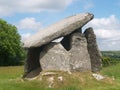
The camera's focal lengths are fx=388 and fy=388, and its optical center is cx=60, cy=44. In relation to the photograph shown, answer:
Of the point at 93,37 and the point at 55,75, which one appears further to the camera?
the point at 93,37

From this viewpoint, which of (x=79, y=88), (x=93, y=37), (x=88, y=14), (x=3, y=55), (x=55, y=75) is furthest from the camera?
(x=3, y=55)

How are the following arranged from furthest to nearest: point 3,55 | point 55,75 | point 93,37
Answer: point 3,55 → point 93,37 → point 55,75

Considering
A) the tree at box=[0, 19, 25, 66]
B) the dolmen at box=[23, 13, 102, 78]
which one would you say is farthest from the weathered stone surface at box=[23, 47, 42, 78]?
the tree at box=[0, 19, 25, 66]

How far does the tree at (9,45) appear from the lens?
76438mm

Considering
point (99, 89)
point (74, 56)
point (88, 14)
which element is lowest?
point (99, 89)

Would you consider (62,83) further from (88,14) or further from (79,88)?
(88,14)

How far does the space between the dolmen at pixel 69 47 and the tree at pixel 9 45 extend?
173 feet

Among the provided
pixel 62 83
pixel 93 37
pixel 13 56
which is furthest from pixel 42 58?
pixel 13 56

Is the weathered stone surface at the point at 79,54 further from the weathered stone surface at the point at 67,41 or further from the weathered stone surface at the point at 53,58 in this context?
the weathered stone surface at the point at 53,58

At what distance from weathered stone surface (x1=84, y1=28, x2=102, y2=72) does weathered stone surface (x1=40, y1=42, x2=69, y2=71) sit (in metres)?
2.50

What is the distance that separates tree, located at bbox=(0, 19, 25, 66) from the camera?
76438 mm

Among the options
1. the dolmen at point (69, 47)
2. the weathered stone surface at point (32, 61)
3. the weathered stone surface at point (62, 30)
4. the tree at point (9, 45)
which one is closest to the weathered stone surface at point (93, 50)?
the dolmen at point (69, 47)

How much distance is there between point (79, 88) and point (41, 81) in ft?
7.07

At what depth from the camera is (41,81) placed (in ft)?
63.9
